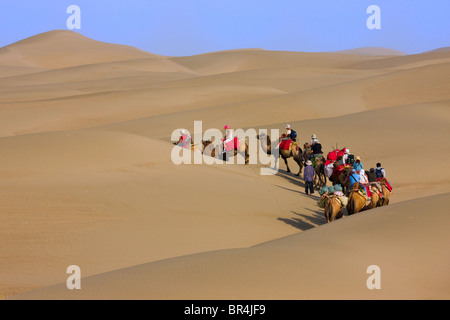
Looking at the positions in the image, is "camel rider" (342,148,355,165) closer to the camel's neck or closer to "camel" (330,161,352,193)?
→ "camel" (330,161,352,193)

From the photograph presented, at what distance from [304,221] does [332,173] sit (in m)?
3.24

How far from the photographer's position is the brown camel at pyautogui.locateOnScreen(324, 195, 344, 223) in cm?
1229

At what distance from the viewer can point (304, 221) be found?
13297 mm

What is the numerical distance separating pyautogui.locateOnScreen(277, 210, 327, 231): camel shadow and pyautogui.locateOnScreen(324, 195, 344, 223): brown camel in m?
0.54

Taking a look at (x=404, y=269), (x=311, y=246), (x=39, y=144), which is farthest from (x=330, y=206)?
(x=39, y=144)

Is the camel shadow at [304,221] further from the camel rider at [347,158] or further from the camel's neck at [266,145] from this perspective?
the camel's neck at [266,145]

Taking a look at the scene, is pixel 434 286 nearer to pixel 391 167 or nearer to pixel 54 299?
pixel 54 299

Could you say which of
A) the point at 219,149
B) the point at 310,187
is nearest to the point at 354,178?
the point at 310,187

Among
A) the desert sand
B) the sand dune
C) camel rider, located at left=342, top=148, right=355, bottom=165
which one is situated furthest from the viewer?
the sand dune

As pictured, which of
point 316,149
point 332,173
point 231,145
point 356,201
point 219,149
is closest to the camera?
point 356,201

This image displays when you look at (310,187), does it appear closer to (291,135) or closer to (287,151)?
(287,151)

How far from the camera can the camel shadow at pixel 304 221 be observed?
12758 mm

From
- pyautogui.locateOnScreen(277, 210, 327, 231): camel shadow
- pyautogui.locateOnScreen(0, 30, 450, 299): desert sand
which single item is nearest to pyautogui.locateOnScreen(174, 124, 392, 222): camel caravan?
pyautogui.locateOnScreen(277, 210, 327, 231): camel shadow

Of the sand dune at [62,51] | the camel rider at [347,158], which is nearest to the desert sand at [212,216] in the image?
the camel rider at [347,158]
